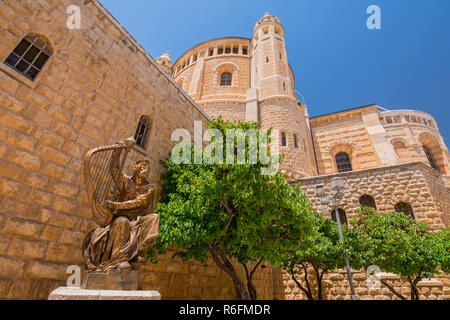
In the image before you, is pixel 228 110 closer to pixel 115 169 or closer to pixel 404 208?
pixel 404 208

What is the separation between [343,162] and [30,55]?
2201cm

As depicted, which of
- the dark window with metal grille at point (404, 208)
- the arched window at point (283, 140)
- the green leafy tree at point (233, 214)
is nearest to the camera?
the green leafy tree at point (233, 214)

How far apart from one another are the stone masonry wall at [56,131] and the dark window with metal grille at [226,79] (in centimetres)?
1719

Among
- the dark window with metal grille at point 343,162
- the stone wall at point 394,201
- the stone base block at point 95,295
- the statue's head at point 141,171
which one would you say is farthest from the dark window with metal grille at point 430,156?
the stone base block at point 95,295

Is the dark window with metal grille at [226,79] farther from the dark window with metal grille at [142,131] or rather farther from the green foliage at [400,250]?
the green foliage at [400,250]

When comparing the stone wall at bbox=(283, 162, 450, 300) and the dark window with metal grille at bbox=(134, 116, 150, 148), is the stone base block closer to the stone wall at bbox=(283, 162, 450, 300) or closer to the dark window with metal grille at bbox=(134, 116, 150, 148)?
the dark window with metal grille at bbox=(134, 116, 150, 148)

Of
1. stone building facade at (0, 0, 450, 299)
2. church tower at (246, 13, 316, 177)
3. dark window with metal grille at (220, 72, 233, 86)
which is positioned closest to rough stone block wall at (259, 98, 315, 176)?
church tower at (246, 13, 316, 177)

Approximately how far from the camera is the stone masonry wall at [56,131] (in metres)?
4.33

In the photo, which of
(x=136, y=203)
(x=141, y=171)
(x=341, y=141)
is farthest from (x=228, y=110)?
(x=136, y=203)

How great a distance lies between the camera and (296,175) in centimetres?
1538

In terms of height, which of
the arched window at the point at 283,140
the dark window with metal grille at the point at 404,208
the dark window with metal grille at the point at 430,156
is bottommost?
the dark window with metal grille at the point at 404,208

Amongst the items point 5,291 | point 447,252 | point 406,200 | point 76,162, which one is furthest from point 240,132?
point 406,200

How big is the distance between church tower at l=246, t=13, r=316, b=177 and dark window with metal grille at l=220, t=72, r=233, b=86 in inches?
109

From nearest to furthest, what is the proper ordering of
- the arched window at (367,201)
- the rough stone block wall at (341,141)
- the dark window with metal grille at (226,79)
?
1. the arched window at (367,201)
2. the rough stone block wall at (341,141)
3. the dark window with metal grille at (226,79)
